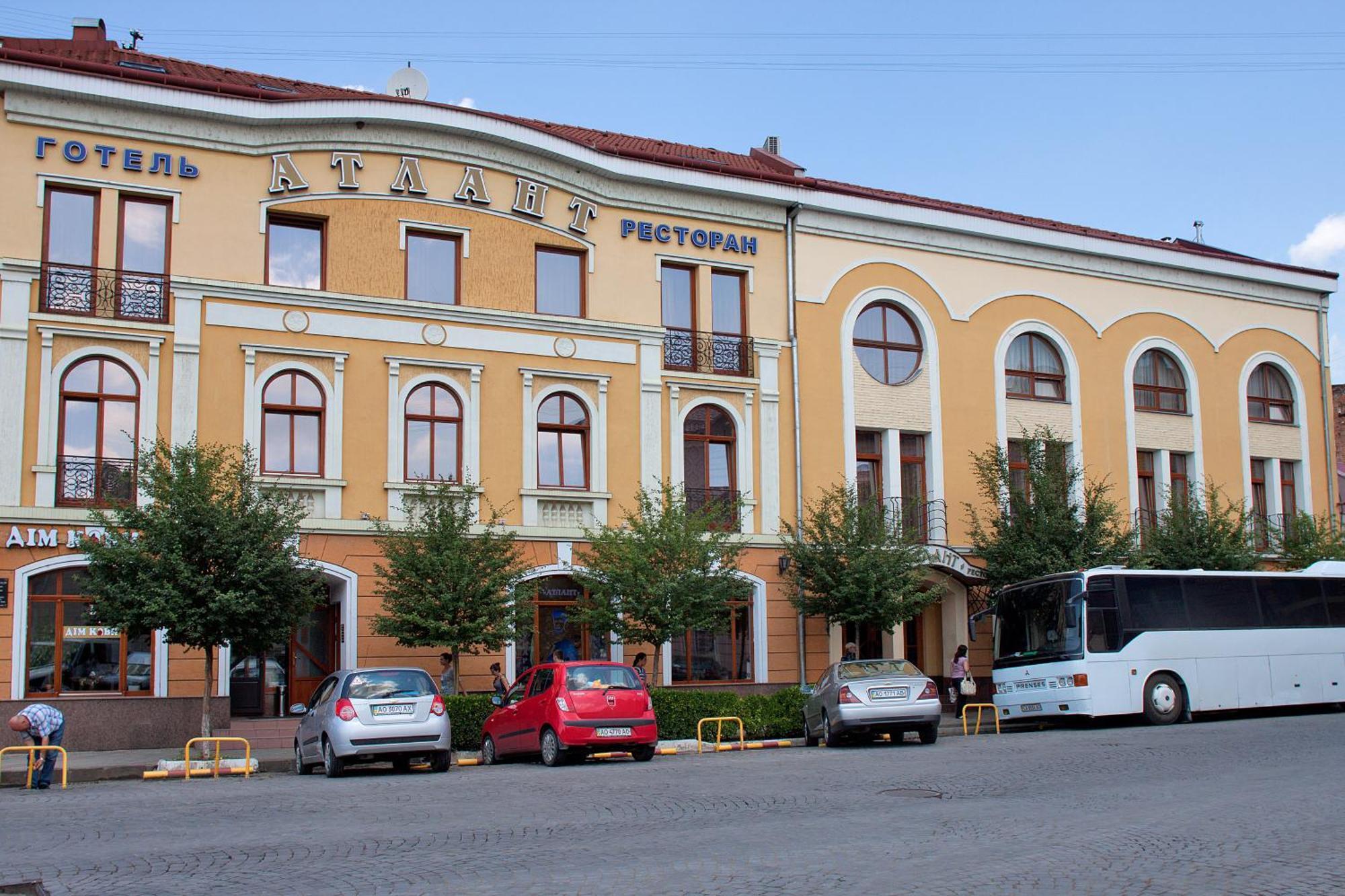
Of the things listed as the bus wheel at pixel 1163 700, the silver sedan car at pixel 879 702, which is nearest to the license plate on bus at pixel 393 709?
the silver sedan car at pixel 879 702

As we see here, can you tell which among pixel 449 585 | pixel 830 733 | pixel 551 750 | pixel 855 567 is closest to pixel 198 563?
pixel 449 585

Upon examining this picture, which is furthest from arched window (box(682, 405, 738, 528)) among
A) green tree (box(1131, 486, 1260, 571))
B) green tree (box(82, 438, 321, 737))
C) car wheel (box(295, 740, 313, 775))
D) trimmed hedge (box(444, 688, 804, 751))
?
car wheel (box(295, 740, 313, 775))

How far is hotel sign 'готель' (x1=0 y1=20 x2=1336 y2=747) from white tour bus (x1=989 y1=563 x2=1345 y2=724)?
4.11 metres

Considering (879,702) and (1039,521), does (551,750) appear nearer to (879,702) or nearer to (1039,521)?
(879,702)

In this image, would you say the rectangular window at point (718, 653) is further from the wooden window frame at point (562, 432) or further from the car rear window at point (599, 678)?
the car rear window at point (599, 678)

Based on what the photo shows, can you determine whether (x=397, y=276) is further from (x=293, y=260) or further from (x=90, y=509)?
(x=90, y=509)

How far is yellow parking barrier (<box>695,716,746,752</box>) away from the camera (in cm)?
2175

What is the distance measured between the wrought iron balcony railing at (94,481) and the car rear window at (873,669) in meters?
12.3

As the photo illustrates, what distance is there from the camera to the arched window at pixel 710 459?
28422 millimetres

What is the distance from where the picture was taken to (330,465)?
2492 centimetres

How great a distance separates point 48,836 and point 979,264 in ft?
84.5

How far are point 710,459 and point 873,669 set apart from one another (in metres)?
8.37

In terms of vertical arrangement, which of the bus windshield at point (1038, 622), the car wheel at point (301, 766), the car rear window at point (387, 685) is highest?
the bus windshield at point (1038, 622)

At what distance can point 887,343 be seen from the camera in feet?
103
